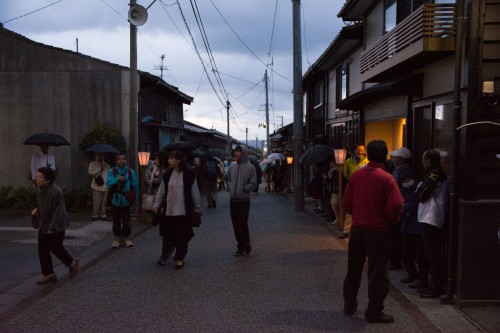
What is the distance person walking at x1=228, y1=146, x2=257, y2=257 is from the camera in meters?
8.91

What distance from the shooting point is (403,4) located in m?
11.2

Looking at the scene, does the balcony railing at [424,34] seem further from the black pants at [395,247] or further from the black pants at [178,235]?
the black pants at [178,235]

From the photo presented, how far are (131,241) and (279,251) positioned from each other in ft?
10.4

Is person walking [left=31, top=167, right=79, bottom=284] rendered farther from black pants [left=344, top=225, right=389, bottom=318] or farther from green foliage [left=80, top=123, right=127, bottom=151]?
green foliage [left=80, top=123, right=127, bottom=151]

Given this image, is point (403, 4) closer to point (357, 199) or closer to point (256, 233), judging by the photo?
point (256, 233)

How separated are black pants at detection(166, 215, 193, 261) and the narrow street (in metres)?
0.29

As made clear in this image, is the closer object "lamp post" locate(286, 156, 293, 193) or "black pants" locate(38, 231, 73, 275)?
"black pants" locate(38, 231, 73, 275)

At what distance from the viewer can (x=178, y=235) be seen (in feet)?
26.7

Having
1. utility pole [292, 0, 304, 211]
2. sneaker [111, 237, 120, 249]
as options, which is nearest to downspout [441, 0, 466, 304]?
sneaker [111, 237, 120, 249]

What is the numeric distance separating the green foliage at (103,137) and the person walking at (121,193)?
5665mm

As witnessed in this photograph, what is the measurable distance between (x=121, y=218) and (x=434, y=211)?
19.7ft

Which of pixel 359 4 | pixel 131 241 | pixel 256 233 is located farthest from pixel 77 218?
pixel 359 4

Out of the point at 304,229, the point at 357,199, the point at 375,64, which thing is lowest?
the point at 304,229

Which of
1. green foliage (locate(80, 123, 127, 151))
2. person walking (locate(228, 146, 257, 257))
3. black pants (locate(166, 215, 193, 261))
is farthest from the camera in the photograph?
green foliage (locate(80, 123, 127, 151))
